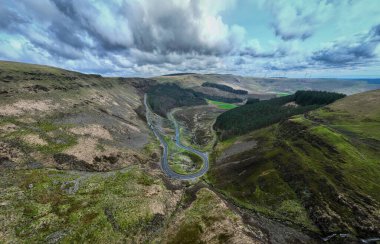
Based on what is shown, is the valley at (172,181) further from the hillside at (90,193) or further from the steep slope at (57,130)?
the steep slope at (57,130)

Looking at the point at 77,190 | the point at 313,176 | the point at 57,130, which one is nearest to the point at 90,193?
the point at 77,190

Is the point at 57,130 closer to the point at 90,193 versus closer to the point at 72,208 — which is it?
the point at 90,193

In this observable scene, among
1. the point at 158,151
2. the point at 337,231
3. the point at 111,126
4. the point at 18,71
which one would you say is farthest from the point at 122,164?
the point at 18,71

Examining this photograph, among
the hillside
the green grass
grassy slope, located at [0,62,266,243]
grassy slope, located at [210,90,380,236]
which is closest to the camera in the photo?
the green grass

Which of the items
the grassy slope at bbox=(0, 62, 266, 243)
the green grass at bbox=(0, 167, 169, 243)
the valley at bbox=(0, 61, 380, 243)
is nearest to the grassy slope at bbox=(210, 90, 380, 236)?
the valley at bbox=(0, 61, 380, 243)

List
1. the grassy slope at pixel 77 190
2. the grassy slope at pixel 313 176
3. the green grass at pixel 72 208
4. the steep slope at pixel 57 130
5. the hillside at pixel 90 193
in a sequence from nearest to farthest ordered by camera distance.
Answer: the green grass at pixel 72 208
the grassy slope at pixel 77 190
the hillside at pixel 90 193
the grassy slope at pixel 313 176
the steep slope at pixel 57 130

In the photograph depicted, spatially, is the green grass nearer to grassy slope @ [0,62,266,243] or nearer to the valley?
grassy slope @ [0,62,266,243]

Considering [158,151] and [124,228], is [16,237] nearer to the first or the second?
[124,228]

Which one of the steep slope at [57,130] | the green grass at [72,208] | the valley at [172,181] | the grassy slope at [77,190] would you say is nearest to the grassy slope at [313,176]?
the valley at [172,181]
